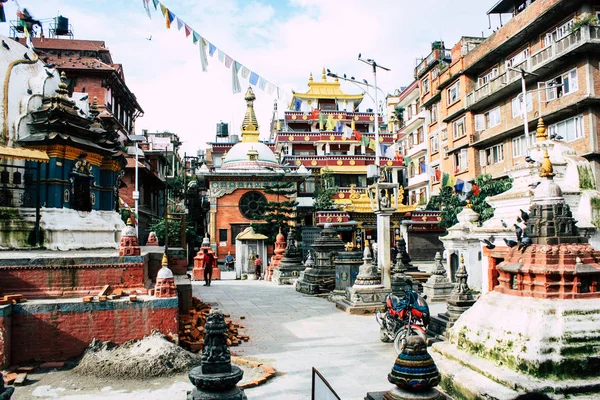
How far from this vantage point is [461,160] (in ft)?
117

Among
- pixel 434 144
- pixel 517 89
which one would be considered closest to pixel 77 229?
pixel 517 89

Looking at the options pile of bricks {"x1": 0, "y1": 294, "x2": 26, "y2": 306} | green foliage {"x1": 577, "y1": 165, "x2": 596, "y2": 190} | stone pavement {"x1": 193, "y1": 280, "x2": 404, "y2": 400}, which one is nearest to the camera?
stone pavement {"x1": 193, "y1": 280, "x2": 404, "y2": 400}

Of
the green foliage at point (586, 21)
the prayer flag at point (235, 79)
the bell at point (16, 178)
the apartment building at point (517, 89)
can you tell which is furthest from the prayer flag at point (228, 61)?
the green foliage at point (586, 21)

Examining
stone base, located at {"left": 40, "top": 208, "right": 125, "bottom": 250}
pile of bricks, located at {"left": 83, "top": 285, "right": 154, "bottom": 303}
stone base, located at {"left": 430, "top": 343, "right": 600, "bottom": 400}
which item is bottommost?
stone base, located at {"left": 430, "top": 343, "right": 600, "bottom": 400}

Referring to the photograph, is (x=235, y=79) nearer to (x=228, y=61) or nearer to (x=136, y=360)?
(x=228, y=61)

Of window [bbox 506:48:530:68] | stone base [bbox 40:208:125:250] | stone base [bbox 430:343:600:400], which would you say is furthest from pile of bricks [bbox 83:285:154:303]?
window [bbox 506:48:530:68]

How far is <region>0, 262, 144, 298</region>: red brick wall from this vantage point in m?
9.17

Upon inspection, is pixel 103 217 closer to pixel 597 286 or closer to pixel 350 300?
pixel 350 300

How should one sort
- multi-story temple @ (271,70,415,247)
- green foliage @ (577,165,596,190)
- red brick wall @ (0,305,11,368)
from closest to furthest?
red brick wall @ (0,305,11,368), green foliage @ (577,165,596,190), multi-story temple @ (271,70,415,247)

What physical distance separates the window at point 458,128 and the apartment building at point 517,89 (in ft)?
0.24

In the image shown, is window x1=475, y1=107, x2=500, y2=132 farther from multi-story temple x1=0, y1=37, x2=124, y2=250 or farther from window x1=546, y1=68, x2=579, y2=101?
multi-story temple x1=0, y1=37, x2=124, y2=250

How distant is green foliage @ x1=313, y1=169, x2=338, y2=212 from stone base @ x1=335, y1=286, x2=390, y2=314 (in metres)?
25.4

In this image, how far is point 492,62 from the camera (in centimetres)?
3139

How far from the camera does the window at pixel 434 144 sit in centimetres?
4051
